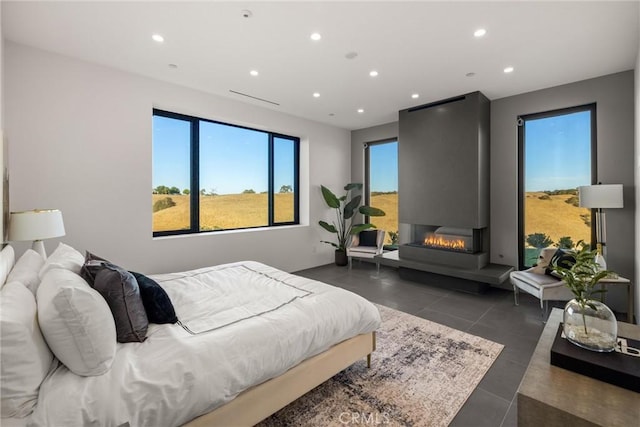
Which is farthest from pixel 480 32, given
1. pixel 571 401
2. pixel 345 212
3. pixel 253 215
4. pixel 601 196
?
pixel 253 215

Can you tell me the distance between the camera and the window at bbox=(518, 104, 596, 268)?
3.78m

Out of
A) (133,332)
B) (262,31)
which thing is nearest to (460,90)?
(262,31)

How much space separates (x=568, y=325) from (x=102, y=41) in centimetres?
450

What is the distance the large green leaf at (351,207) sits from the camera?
600 cm

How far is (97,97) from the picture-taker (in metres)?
3.21

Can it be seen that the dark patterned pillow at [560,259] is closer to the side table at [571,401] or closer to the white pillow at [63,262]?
the side table at [571,401]

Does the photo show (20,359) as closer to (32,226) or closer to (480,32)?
(32,226)

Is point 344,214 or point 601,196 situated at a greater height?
point 601,196

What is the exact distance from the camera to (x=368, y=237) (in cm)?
581

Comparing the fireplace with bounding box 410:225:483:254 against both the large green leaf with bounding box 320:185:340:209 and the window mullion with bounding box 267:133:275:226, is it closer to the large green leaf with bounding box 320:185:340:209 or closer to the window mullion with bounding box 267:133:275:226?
the large green leaf with bounding box 320:185:340:209

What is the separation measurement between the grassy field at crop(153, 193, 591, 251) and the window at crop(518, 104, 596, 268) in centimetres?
1

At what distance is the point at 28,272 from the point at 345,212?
16.4 feet

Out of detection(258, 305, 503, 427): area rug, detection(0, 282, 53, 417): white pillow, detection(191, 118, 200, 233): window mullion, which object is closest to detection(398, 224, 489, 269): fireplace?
detection(258, 305, 503, 427): area rug

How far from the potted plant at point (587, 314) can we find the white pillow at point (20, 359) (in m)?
2.62
